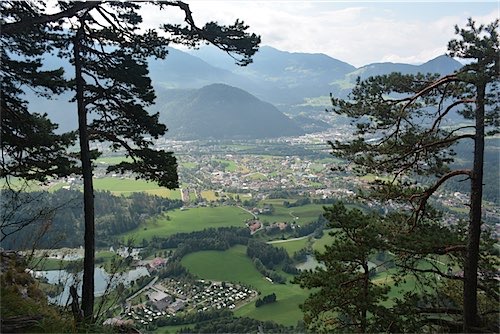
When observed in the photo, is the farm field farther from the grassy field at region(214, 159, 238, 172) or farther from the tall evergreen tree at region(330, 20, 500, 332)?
the grassy field at region(214, 159, 238, 172)

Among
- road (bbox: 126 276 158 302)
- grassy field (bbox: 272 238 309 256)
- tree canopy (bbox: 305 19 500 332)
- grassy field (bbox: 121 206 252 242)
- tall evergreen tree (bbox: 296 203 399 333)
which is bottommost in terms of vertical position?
grassy field (bbox: 272 238 309 256)

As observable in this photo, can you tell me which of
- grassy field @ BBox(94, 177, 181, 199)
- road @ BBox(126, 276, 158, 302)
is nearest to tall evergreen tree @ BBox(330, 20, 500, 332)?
road @ BBox(126, 276, 158, 302)

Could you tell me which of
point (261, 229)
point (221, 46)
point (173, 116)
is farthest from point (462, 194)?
point (173, 116)

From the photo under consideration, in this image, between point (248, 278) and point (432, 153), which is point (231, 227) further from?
point (432, 153)

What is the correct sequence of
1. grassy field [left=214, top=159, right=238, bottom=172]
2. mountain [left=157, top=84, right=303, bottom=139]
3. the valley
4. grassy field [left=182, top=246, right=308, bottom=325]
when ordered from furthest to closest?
mountain [left=157, top=84, right=303, bottom=139]
grassy field [left=214, top=159, right=238, bottom=172]
grassy field [left=182, top=246, right=308, bottom=325]
the valley

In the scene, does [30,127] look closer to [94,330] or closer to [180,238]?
[94,330]

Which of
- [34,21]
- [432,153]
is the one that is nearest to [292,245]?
[432,153]
